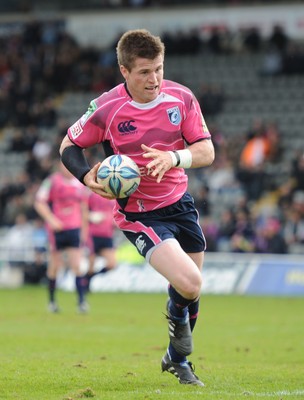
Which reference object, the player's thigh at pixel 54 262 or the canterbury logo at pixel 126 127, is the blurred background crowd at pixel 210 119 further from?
the canterbury logo at pixel 126 127

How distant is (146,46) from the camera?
831 centimetres

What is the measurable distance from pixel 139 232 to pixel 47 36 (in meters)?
30.2

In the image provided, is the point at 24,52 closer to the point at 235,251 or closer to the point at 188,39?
the point at 188,39

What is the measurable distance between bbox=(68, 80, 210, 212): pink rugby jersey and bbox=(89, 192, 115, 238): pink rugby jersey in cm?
1121

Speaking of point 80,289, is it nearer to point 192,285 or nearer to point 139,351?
point 139,351

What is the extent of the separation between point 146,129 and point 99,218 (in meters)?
11.4

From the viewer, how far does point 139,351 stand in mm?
12039

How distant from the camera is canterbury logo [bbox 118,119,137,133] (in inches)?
340

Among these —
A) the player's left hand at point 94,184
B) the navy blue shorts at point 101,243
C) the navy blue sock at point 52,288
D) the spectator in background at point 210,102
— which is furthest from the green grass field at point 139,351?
the spectator in background at point 210,102

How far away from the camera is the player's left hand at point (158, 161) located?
8.13 metres

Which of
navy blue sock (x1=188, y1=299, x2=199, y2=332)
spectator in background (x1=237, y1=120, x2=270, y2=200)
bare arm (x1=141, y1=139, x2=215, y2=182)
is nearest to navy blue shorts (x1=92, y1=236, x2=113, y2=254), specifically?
spectator in background (x1=237, y1=120, x2=270, y2=200)

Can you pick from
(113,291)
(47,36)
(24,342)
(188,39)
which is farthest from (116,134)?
(47,36)

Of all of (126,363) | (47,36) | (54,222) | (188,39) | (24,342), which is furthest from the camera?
(47,36)

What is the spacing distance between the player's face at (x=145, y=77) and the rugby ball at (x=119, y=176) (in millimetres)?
557
